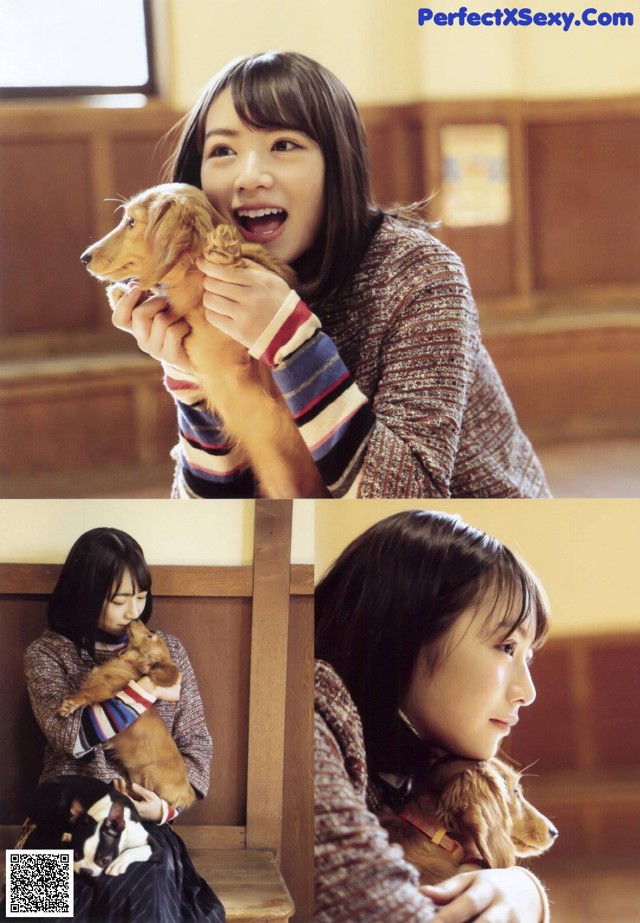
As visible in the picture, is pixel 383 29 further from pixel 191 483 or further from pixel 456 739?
pixel 456 739

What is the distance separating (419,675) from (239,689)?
0.25m

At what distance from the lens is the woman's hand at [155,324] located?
1216 millimetres

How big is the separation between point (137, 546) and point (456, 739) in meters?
0.49

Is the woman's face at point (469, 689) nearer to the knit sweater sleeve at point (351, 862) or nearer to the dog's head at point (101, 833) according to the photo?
the knit sweater sleeve at point (351, 862)

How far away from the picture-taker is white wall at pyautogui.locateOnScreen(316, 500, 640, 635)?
4.30 feet

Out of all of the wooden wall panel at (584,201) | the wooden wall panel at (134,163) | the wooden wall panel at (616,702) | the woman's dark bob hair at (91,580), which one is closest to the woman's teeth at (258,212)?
the wooden wall panel at (134,163)

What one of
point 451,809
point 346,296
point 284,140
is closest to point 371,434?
point 346,296

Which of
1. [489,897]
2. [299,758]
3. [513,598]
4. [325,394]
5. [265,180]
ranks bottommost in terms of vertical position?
[489,897]

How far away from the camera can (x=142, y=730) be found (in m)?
1.32

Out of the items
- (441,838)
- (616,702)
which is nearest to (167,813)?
(441,838)

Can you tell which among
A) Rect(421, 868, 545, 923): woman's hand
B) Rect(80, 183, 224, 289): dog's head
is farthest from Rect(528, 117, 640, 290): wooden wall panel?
Rect(421, 868, 545, 923): woman's hand

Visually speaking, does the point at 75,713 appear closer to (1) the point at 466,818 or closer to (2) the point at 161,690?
(2) the point at 161,690

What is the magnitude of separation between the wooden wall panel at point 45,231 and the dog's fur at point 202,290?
4 cm

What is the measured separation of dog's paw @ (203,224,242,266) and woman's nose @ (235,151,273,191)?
0.19ft
